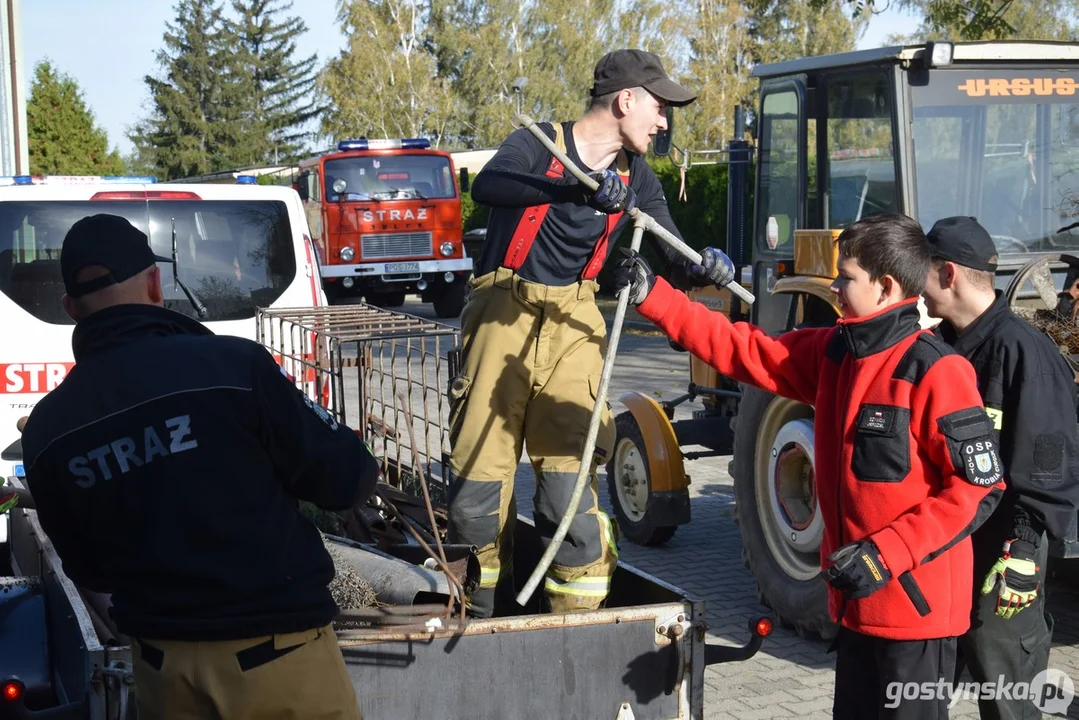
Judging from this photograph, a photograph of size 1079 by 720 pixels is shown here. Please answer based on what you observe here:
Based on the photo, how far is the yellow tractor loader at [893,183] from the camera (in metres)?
5.47

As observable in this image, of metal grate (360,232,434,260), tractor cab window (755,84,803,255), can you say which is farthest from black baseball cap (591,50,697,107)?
metal grate (360,232,434,260)

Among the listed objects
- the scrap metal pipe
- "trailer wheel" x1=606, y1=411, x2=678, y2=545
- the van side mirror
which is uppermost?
the van side mirror

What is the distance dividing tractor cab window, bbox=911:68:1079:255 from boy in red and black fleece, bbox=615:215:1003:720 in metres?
2.52

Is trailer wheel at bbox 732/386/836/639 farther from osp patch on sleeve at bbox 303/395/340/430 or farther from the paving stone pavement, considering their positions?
osp patch on sleeve at bbox 303/395/340/430

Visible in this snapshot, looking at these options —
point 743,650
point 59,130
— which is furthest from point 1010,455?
point 59,130

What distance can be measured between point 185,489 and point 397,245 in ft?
61.1

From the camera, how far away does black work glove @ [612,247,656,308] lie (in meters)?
3.57

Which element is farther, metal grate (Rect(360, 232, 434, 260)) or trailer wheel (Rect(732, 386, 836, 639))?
metal grate (Rect(360, 232, 434, 260))

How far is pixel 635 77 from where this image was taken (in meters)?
3.79

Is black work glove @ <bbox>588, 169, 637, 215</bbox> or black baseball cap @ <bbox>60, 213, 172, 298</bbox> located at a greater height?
black work glove @ <bbox>588, 169, 637, 215</bbox>

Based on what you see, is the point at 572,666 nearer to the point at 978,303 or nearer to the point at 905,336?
the point at 905,336

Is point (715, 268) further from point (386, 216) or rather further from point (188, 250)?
point (386, 216)

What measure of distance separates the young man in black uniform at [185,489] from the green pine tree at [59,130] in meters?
33.5

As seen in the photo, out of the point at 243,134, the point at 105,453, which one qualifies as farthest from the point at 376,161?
the point at 243,134
